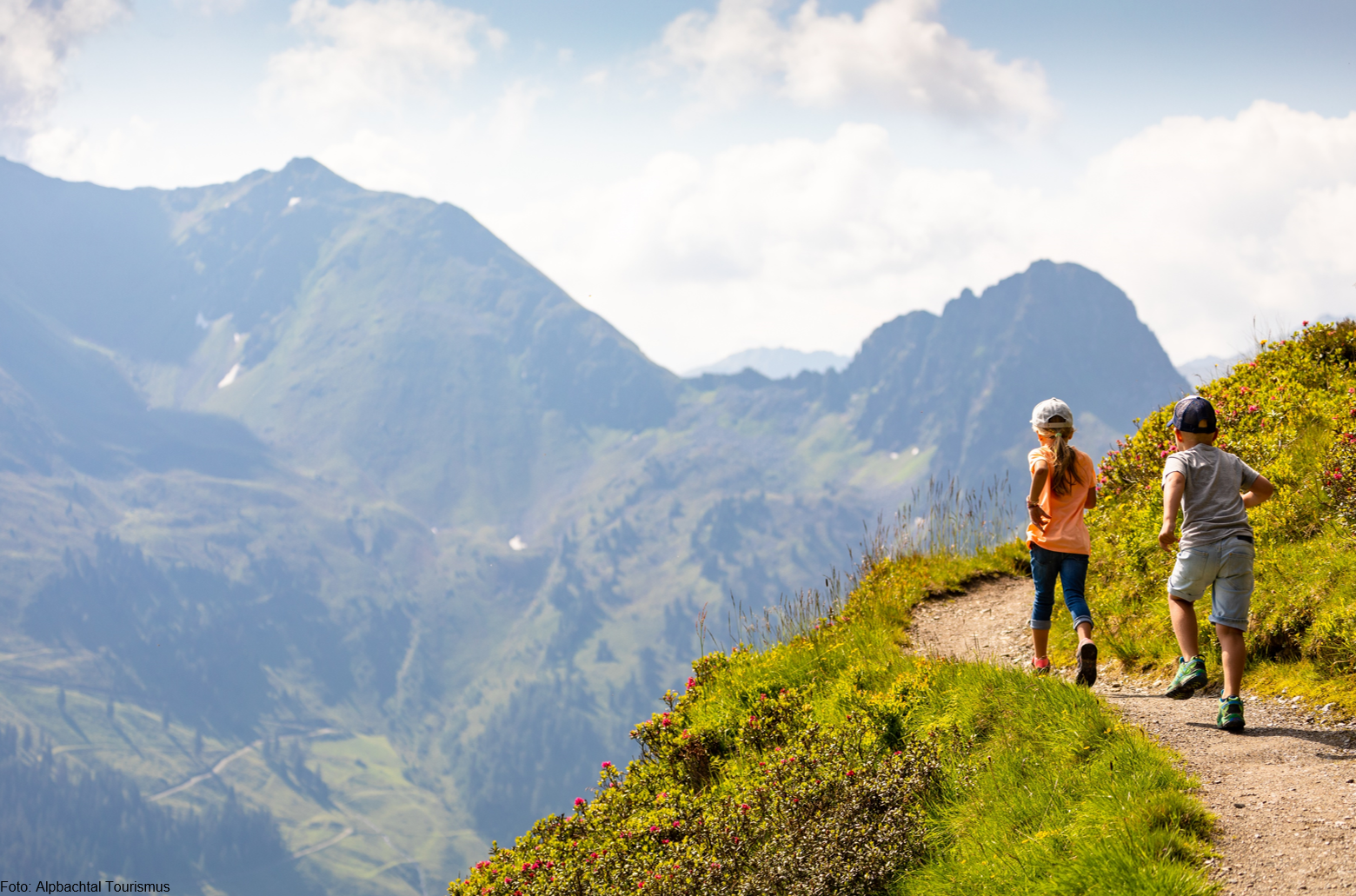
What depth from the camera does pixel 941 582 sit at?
12227 mm

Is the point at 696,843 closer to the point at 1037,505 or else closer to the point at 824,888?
the point at 824,888

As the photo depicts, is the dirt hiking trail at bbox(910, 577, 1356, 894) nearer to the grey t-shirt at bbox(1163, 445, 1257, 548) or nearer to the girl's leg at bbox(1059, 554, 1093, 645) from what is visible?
the girl's leg at bbox(1059, 554, 1093, 645)

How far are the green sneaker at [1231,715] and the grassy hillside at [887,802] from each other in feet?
2.94

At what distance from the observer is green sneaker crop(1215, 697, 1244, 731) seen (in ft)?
19.8

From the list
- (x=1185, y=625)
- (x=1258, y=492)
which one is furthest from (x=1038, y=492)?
(x=1258, y=492)

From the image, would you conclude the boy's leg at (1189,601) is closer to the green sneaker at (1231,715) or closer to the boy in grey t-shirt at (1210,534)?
the boy in grey t-shirt at (1210,534)

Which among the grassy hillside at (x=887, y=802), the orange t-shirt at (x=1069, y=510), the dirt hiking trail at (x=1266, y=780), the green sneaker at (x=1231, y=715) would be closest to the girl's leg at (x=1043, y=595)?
the orange t-shirt at (x=1069, y=510)

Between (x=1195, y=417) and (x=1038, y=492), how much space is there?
1.37 meters

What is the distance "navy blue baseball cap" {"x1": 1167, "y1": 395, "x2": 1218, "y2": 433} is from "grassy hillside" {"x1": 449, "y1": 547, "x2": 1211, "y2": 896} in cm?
211

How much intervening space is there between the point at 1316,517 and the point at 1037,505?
3.00 metres

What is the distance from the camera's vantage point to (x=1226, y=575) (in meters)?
6.34

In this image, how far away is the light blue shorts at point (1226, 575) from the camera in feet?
20.7

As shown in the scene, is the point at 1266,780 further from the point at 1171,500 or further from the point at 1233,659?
the point at 1171,500

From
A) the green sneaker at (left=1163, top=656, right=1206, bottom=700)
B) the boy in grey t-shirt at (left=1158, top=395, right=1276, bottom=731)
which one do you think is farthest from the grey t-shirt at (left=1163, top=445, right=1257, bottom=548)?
the green sneaker at (left=1163, top=656, right=1206, bottom=700)
